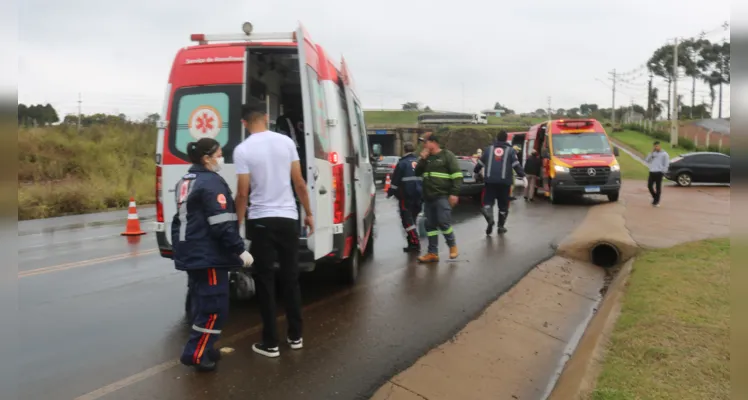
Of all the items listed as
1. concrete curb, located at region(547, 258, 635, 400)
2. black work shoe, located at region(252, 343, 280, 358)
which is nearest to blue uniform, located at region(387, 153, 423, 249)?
concrete curb, located at region(547, 258, 635, 400)

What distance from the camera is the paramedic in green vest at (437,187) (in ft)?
27.7

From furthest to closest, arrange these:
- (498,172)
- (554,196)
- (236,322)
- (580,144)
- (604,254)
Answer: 1. (580,144)
2. (554,196)
3. (498,172)
4. (604,254)
5. (236,322)

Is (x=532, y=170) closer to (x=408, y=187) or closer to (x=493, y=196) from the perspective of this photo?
(x=493, y=196)

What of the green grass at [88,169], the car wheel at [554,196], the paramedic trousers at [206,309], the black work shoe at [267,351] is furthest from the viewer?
the green grass at [88,169]

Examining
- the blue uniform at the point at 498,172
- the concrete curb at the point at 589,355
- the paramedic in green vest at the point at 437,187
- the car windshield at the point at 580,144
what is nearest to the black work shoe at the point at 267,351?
the concrete curb at the point at 589,355

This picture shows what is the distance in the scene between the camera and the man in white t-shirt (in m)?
4.76

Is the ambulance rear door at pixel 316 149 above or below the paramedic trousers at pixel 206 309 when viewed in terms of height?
above

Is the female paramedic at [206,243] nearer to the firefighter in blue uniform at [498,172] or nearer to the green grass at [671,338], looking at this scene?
the green grass at [671,338]

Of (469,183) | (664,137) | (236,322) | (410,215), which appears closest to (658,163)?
(469,183)

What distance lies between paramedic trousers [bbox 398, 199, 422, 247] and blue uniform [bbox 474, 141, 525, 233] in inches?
73.6

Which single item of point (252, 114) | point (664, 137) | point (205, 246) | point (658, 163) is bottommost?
point (205, 246)

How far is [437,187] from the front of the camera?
8461 millimetres

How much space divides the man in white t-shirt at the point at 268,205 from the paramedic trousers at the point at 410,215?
15.8 ft

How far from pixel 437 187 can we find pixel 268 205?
4116 mm
